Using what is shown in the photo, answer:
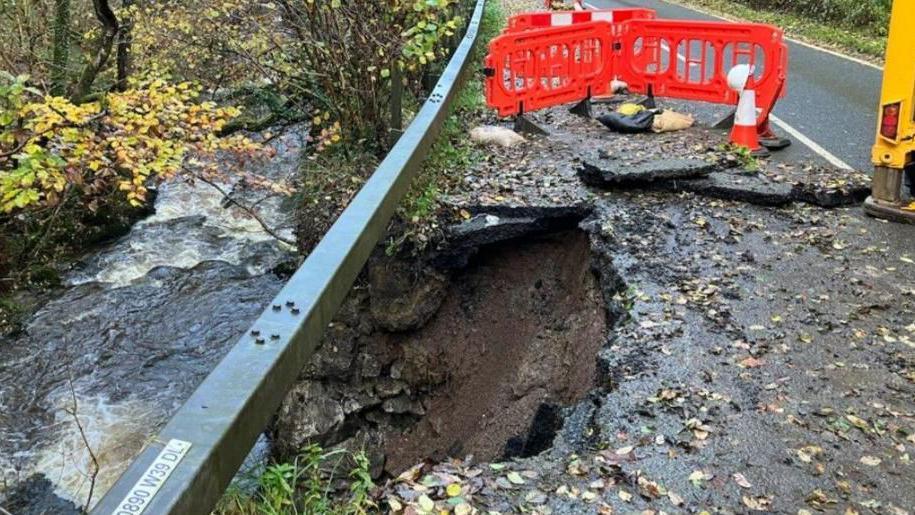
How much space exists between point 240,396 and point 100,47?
1019cm

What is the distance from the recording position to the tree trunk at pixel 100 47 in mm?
9930

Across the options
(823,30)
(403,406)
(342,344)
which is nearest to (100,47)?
(342,344)

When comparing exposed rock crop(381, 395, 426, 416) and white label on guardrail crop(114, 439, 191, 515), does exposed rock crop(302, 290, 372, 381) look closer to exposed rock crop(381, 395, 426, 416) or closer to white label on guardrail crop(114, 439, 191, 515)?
exposed rock crop(381, 395, 426, 416)

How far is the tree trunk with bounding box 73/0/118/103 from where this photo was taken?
32.6ft

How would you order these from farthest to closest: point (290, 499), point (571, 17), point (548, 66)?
point (571, 17) < point (548, 66) < point (290, 499)

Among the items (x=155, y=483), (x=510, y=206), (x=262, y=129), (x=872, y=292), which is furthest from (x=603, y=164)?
(x=155, y=483)

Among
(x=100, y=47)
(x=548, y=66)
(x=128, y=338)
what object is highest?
(x=100, y=47)

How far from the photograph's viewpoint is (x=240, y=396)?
1824mm

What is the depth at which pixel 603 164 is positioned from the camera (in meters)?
7.16

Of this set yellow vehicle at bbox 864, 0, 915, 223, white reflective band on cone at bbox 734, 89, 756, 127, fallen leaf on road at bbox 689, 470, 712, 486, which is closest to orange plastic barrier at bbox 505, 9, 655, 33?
white reflective band on cone at bbox 734, 89, 756, 127

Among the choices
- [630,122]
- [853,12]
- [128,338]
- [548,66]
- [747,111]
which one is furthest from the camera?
[853,12]

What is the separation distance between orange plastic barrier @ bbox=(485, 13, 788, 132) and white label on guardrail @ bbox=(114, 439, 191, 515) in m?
7.63

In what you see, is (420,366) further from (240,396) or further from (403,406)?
(240,396)

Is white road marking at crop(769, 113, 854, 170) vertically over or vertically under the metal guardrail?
under
